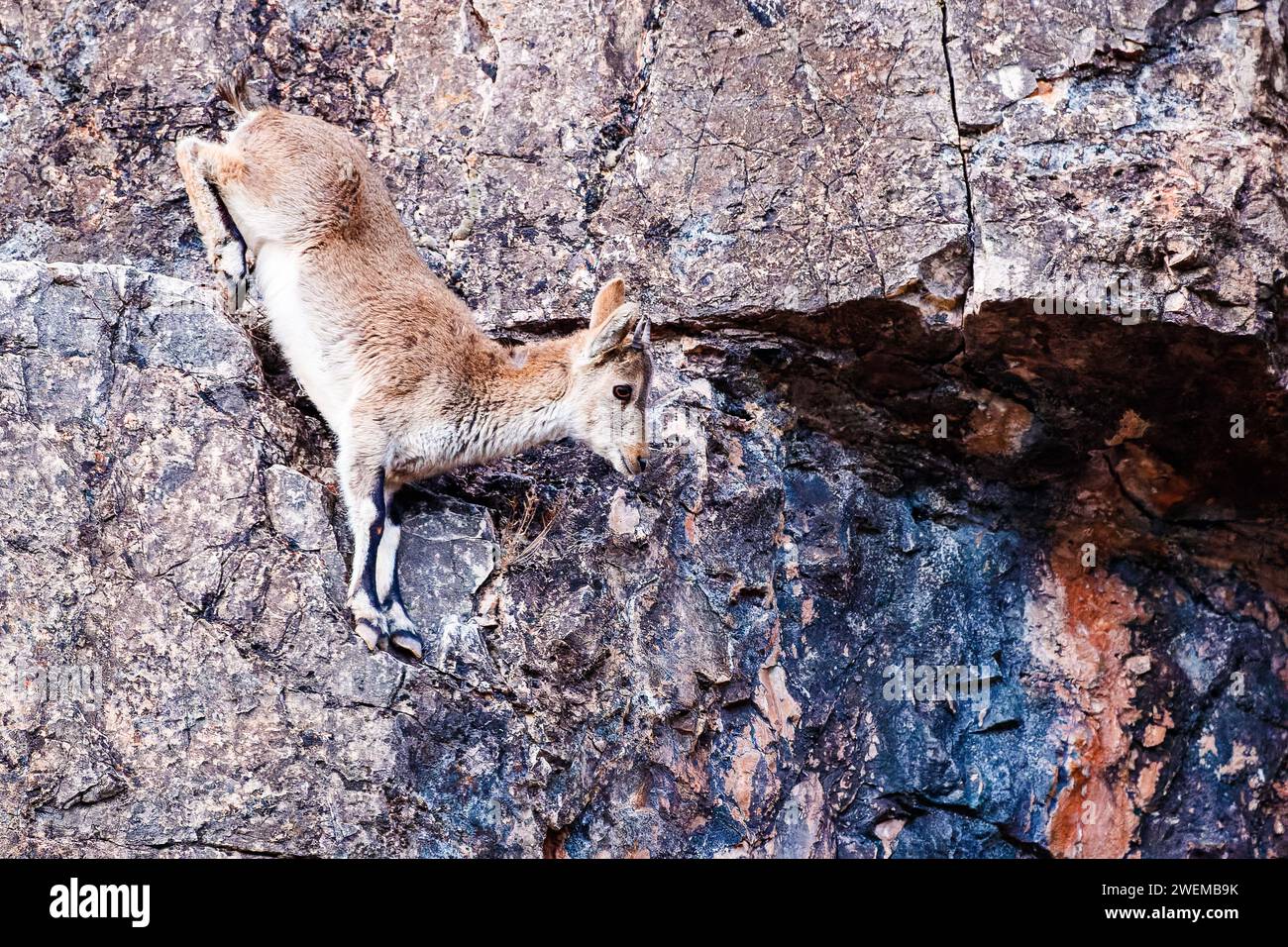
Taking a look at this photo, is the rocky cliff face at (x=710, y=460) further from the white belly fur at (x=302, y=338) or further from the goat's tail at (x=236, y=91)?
the goat's tail at (x=236, y=91)

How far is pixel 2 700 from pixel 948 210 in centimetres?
583

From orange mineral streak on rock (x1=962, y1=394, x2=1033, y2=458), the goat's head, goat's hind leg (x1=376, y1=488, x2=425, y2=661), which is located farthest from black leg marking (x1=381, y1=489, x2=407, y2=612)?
orange mineral streak on rock (x1=962, y1=394, x2=1033, y2=458)

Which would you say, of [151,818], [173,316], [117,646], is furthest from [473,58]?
[151,818]

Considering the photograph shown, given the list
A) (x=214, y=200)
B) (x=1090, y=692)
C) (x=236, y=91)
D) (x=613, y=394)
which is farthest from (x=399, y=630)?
(x=1090, y=692)

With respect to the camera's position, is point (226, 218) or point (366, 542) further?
point (226, 218)

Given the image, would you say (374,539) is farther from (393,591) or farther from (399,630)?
(399,630)

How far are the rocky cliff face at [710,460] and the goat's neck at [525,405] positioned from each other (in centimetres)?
40

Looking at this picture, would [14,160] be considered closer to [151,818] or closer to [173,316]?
[173,316]

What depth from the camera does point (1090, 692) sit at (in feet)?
26.4

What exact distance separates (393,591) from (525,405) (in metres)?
1.31

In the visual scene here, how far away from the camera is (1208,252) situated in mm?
7324

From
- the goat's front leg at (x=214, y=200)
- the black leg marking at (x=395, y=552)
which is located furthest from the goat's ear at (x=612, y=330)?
the goat's front leg at (x=214, y=200)

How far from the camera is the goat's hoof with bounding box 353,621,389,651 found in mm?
6375

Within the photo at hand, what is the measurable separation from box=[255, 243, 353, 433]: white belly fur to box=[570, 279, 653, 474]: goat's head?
1.30 metres
